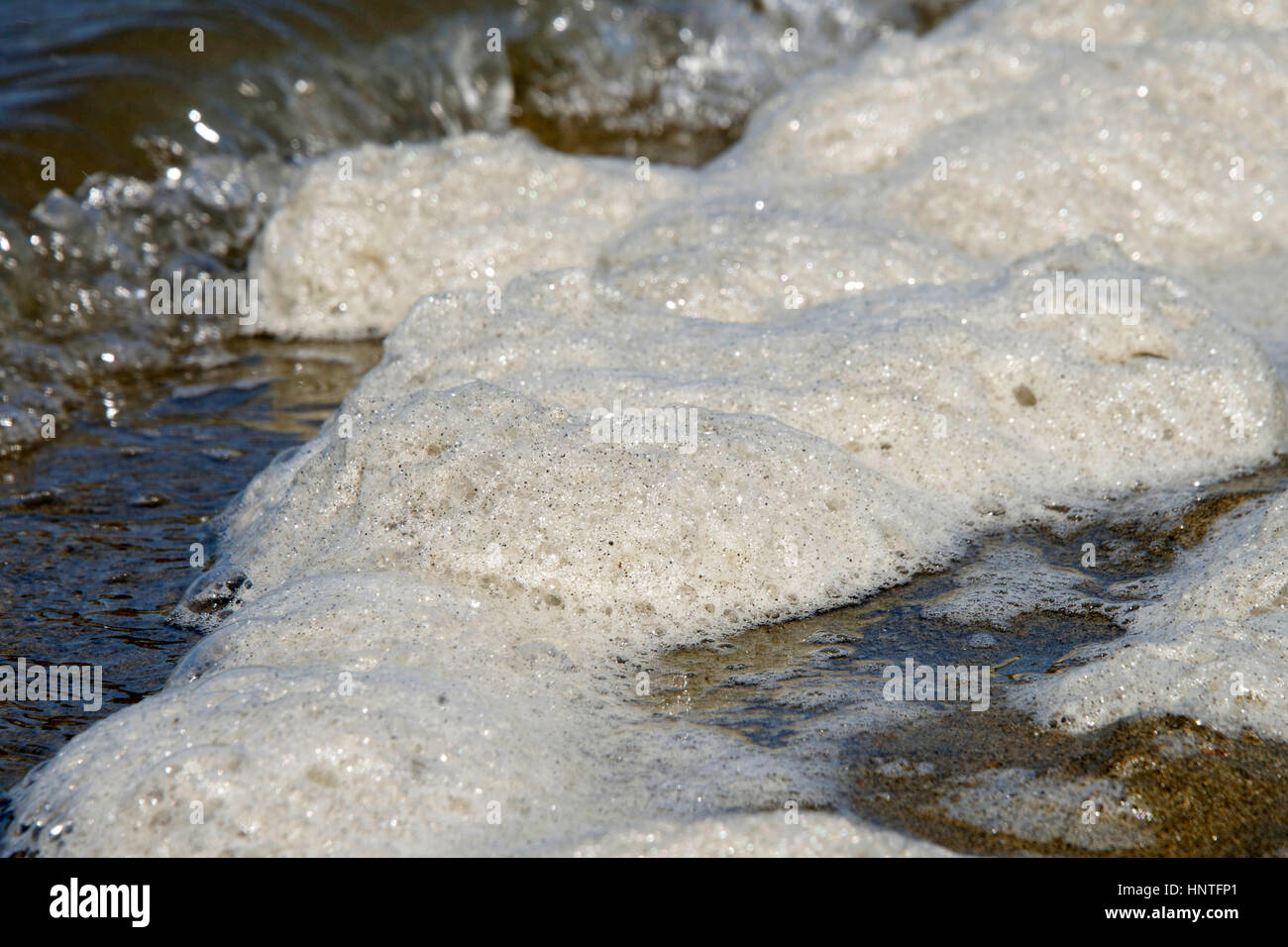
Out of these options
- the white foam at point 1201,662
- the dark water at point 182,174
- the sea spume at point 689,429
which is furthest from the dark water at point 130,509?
the white foam at point 1201,662

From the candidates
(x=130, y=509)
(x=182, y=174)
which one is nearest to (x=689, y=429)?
(x=130, y=509)

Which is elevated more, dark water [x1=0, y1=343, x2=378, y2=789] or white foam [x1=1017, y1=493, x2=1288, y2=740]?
dark water [x1=0, y1=343, x2=378, y2=789]

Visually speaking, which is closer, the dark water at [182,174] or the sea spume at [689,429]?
the sea spume at [689,429]

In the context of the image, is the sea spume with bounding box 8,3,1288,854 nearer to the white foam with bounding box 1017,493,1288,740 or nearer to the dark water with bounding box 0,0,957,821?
the white foam with bounding box 1017,493,1288,740

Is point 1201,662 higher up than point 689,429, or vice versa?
point 689,429

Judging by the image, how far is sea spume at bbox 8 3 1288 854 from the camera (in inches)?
101

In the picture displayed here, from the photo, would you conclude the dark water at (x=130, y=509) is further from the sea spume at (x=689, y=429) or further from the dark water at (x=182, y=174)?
the sea spume at (x=689, y=429)

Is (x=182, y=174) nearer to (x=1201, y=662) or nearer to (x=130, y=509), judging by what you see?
(x=130, y=509)

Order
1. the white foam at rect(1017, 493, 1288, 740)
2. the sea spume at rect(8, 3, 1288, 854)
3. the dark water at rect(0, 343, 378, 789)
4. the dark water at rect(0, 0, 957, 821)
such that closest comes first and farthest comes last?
the sea spume at rect(8, 3, 1288, 854) → the white foam at rect(1017, 493, 1288, 740) → the dark water at rect(0, 343, 378, 789) → the dark water at rect(0, 0, 957, 821)

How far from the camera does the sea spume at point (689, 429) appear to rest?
101 inches

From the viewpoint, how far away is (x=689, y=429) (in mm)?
3676

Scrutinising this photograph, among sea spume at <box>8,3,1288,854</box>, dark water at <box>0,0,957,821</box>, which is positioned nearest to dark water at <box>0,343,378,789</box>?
dark water at <box>0,0,957,821</box>
